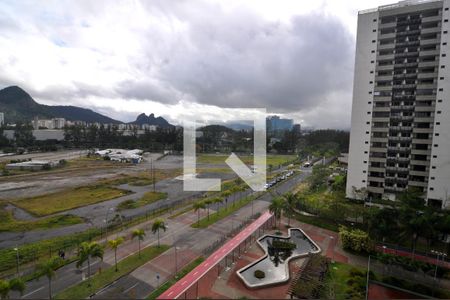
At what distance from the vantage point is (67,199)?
35000 mm

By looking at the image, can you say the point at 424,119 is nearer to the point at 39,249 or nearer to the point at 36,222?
the point at 39,249

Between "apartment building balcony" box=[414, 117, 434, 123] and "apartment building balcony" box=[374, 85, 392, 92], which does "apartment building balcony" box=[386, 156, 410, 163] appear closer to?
"apartment building balcony" box=[414, 117, 434, 123]

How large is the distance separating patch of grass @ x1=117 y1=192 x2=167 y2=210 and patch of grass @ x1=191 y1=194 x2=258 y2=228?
32.7ft

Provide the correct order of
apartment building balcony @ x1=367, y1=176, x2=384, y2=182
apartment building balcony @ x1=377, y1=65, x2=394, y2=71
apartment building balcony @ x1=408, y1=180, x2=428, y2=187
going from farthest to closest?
apartment building balcony @ x1=367, y1=176, x2=384, y2=182 < apartment building balcony @ x1=377, y1=65, x2=394, y2=71 < apartment building balcony @ x1=408, y1=180, x2=428, y2=187

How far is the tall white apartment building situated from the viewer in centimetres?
3005

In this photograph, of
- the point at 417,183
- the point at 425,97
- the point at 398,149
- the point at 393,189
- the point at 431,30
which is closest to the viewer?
the point at 425,97

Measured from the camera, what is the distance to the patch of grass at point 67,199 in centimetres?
3114

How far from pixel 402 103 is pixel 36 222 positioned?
45708 millimetres

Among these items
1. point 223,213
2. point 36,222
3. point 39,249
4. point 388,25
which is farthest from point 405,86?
point 36,222

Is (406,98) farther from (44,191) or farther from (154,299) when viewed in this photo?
(44,191)

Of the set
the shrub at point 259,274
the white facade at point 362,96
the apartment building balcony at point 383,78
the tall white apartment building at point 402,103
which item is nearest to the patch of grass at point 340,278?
the shrub at point 259,274

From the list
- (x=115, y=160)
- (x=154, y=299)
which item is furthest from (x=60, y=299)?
(x=115, y=160)

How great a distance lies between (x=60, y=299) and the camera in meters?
14.7

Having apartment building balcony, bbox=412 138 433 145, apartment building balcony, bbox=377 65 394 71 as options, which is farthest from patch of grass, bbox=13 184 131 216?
apartment building balcony, bbox=412 138 433 145
